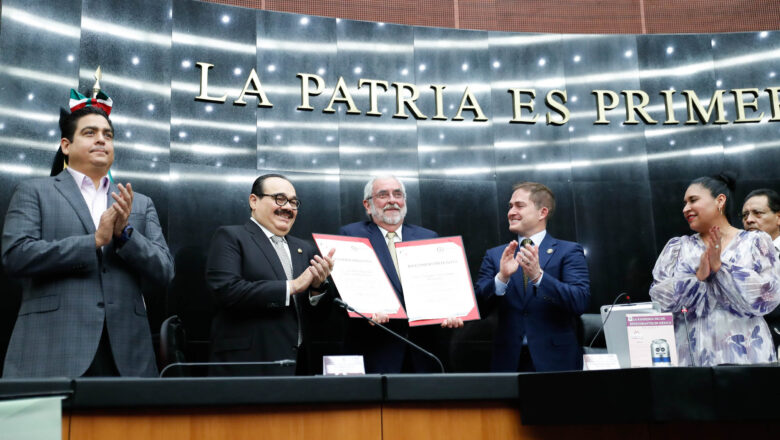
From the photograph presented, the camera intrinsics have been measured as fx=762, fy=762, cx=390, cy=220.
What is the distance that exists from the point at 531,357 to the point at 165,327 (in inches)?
63.2

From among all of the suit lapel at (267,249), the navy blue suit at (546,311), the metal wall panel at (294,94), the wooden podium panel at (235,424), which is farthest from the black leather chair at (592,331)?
the wooden podium panel at (235,424)

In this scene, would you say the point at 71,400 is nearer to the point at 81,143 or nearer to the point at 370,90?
the point at 81,143

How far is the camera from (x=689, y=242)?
334 centimetres

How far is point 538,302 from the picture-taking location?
3.47 m

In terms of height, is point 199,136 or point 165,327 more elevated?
point 199,136

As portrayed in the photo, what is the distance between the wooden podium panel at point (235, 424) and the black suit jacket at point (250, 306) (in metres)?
1.03

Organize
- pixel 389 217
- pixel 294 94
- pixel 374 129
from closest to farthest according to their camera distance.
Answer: pixel 389 217 → pixel 294 94 → pixel 374 129

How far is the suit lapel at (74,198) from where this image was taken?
2.98m

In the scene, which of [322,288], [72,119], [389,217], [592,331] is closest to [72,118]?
[72,119]

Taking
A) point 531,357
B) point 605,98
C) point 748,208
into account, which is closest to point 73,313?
point 531,357

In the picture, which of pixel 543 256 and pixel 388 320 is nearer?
pixel 388 320

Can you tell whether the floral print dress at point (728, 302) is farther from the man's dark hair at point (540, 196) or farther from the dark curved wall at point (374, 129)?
the dark curved wall at point (374, 129)

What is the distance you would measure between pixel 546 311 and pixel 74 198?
2066mm

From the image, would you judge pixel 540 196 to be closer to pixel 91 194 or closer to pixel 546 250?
pixel 546 250
